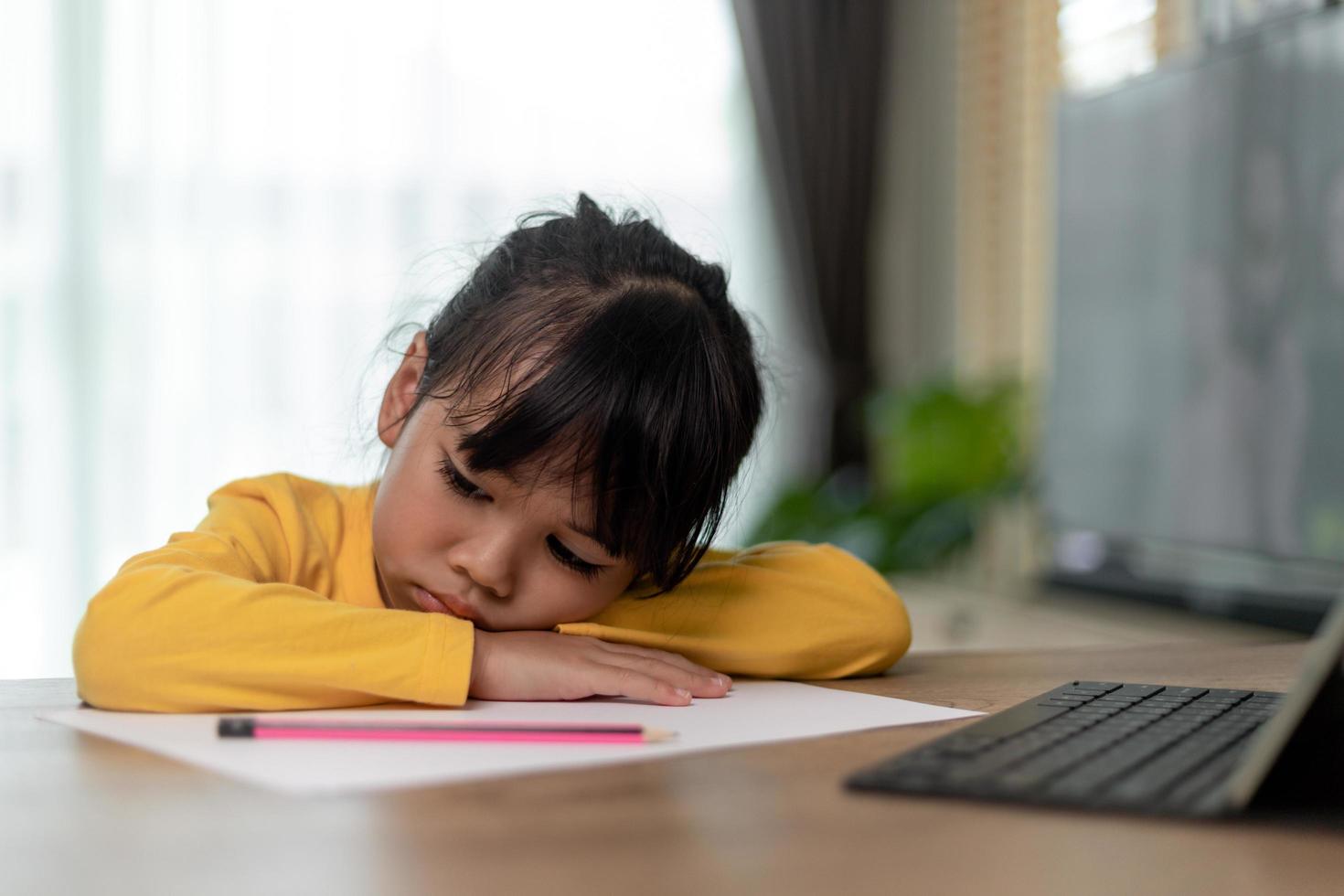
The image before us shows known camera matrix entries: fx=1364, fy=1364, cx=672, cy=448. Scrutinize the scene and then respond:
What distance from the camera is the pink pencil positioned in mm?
652

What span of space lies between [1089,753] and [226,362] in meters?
2.85

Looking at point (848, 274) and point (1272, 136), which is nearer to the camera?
point (1272, 136)

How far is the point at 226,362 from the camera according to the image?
3162 millimetres

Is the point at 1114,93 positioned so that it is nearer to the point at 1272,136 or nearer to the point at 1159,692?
the point at 1272,136

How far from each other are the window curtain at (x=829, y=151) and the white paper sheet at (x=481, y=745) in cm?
287

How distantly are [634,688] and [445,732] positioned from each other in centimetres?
18

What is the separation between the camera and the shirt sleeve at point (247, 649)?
2.45ft

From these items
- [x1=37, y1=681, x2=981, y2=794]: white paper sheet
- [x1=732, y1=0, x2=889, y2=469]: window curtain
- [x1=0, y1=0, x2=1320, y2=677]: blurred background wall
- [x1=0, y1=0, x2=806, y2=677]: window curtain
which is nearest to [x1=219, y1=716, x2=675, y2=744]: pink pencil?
[x1=37, y1=681, x2=981, y2=794]: white paper sheet

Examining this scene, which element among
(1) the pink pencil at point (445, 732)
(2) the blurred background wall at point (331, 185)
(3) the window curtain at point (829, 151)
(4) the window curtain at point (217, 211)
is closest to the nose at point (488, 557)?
(1) the pink pencil at point (445, 732)

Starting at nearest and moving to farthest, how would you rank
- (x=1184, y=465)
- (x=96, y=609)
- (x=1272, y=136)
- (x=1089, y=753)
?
1. (x=1089, y=753)
2. (x=96, y=609)
3. (x=1272, y=136)
4. (x=1184, y=465)

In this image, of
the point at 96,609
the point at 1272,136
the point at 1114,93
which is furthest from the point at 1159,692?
the point at 1114,93

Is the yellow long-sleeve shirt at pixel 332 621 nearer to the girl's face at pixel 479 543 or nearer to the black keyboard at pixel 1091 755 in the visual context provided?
the girl's face at pixel 479 543

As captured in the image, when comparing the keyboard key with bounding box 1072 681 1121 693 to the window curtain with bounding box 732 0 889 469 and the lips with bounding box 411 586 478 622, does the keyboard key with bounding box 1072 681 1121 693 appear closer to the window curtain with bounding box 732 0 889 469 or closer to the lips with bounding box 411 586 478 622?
the lips with bounding box 411 586 478 622

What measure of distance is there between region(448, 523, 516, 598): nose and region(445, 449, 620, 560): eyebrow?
4 cm
